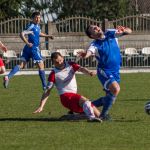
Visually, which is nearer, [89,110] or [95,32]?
[89,110]

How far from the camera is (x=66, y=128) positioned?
12.2 metres

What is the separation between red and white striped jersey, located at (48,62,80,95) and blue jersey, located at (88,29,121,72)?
0.48m

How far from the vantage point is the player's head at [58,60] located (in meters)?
13.3

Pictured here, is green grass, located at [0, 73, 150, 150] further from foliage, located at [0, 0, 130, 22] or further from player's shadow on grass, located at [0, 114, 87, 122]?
foliage, located at [0, 0, 130, 22]

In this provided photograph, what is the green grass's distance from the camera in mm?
10500

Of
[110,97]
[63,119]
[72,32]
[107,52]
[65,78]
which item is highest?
[107,52]

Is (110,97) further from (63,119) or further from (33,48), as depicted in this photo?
(33,48)

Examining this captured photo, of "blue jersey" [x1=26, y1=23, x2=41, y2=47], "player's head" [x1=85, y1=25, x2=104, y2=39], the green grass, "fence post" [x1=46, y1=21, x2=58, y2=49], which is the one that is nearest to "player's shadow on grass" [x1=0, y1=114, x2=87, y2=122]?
the green grass

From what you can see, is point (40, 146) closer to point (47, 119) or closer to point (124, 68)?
point (47, 119)

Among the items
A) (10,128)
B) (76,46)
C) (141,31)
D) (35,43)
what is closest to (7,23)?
(76,46)

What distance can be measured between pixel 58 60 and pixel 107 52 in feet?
2.85

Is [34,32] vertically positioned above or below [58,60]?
above

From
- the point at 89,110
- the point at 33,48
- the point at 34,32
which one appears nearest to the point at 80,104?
the point at 89,110

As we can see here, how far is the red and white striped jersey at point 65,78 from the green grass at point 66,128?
59 centimetres
